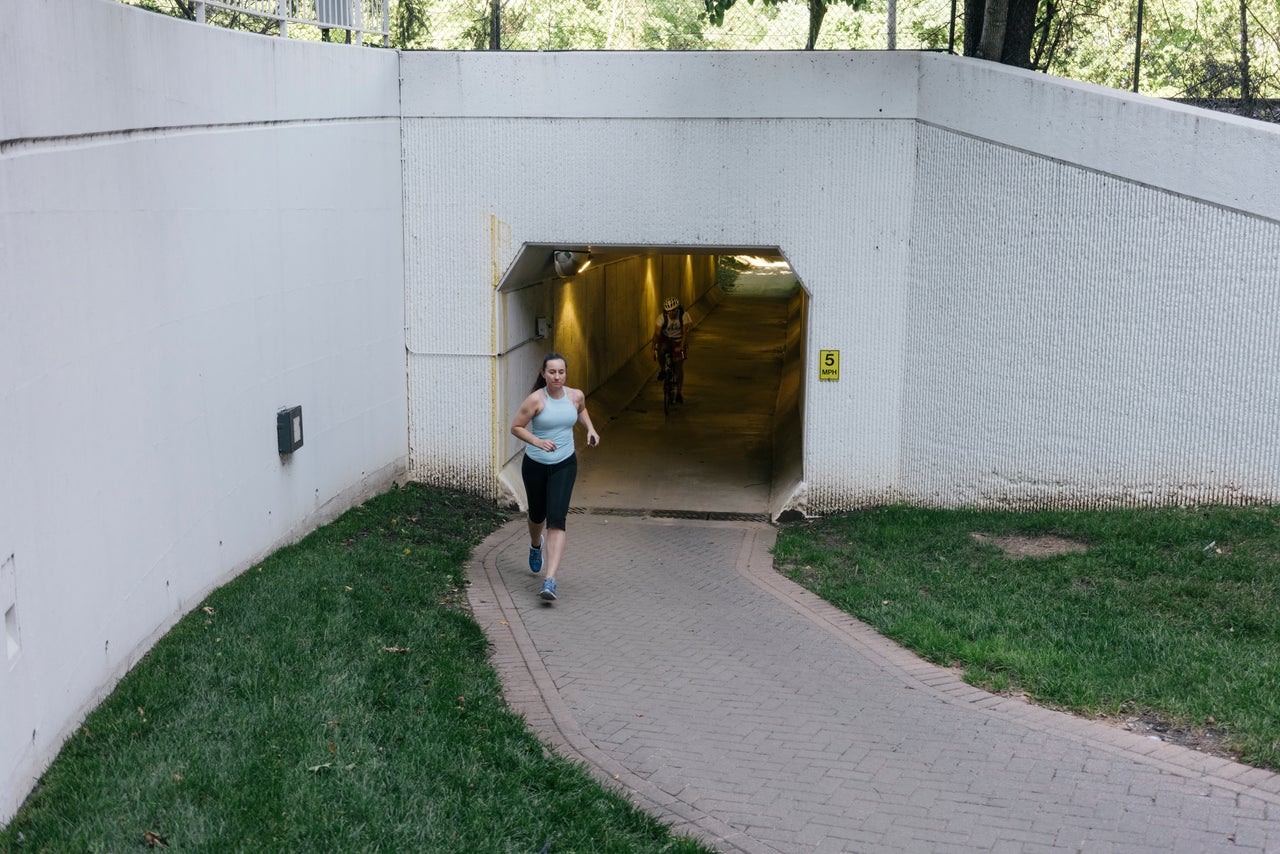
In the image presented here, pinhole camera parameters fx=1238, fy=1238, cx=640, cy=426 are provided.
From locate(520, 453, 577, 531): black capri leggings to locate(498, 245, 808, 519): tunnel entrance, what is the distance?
10.5 feet

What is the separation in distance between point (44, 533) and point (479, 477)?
7.15 meters

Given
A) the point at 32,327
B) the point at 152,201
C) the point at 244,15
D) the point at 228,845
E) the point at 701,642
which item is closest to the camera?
the point at 228,845

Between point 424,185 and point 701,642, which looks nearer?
point 701,642

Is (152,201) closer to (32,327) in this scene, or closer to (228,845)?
(32,327)

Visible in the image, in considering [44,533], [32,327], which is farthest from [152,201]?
[44,533]

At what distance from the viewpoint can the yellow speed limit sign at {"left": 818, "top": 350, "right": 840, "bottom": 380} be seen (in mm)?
11820

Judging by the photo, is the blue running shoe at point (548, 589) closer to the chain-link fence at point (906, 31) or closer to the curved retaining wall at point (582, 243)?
the curved retaining wall at point (582, 243)

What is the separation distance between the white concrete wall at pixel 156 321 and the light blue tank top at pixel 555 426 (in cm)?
193

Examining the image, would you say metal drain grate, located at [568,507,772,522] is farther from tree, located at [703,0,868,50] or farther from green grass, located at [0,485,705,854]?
tree, located at [703,0,868,50]

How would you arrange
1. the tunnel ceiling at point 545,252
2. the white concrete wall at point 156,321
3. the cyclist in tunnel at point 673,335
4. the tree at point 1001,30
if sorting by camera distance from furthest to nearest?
the cyclist in tunnel at point 673,335 < the tree at point 1001,30 < the tunnel ceiling at point 545,252 < the white concrete wall at point 156,321

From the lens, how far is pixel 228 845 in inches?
185

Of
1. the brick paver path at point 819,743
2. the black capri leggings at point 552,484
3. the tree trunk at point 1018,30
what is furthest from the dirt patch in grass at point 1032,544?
the tree trunk at point 1018,30

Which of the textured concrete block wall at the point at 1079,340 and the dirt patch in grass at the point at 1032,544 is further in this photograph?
the textured concrete block wall at the point at 1079,340

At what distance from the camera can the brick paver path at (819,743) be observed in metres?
5.77
